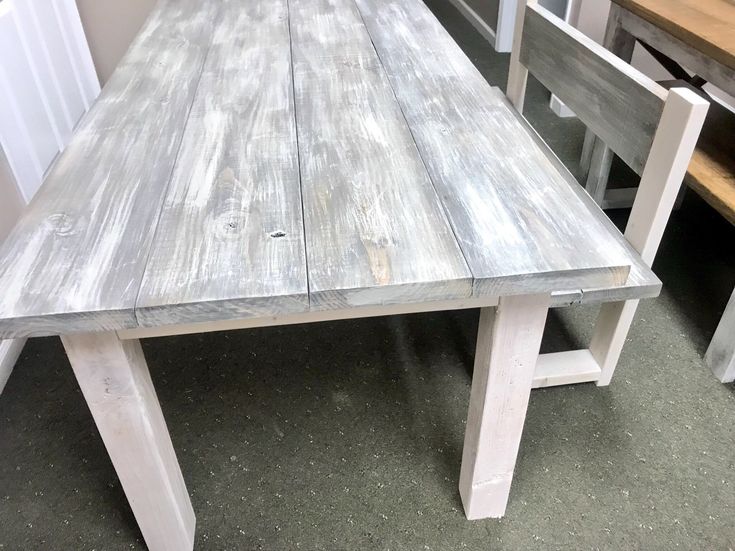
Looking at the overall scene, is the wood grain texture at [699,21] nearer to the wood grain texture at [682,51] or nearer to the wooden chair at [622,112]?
the wood grain texture at [682,51]

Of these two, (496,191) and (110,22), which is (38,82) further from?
(496,191)

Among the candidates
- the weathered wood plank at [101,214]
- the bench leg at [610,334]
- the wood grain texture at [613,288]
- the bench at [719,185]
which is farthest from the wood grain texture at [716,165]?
the weathered wood plank at [101,214]

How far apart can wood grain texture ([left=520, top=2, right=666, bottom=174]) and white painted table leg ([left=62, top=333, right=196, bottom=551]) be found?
0.84m

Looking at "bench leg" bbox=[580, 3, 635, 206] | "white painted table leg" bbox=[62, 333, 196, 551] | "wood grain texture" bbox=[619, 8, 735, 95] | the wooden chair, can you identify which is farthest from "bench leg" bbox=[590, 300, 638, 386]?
"white painted table leg" bbox=[62, 333, 196, 551]

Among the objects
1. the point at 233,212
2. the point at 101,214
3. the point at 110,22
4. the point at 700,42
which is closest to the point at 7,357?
the point at 101,214

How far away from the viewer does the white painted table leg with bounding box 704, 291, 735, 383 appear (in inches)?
53.6

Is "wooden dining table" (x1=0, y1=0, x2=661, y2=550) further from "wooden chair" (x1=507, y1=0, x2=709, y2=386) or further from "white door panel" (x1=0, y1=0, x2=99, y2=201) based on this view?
"white door panel" (x1=0, y1=0, x2=99, y2=201)

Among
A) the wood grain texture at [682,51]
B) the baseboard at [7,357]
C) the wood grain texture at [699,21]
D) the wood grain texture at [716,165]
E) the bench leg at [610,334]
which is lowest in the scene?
the baseboard at [7,357]

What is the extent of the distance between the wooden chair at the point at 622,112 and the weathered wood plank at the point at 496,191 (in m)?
0.11

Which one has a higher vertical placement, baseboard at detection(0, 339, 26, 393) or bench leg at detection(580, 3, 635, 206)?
bench leg at detection(580, 3, 635, 206)

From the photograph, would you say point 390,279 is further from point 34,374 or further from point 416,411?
point 34,374

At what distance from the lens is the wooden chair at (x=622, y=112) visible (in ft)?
2.98

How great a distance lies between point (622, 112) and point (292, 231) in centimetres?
62

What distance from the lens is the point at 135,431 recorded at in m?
0.88
